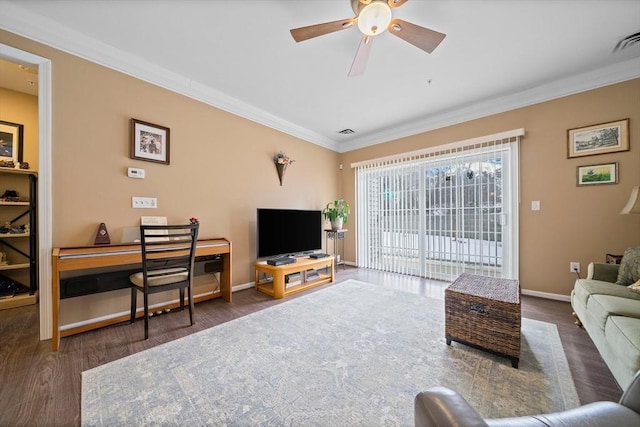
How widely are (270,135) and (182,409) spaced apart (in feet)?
11.1

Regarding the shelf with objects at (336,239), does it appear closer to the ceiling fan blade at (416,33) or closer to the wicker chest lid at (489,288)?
→ the wicker chest lid at (489,288)

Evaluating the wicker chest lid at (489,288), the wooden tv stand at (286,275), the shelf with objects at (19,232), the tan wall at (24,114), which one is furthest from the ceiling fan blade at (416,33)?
the tan wall at (24,114)

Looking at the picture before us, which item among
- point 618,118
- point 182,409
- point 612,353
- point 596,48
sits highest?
point 596,48

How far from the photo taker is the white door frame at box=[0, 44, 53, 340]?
1938 mm

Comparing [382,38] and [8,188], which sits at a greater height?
[382,38]

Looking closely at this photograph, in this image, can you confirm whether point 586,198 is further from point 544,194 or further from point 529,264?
point 529,264

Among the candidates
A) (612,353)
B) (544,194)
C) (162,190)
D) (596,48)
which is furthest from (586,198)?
(162,190)

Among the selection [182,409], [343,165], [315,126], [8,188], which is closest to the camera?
[182,409]

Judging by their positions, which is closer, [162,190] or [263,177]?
[162,190]

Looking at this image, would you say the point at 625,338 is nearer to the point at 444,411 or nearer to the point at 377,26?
the point at 444,411

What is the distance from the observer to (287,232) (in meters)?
3.50

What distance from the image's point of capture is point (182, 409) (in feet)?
4.11

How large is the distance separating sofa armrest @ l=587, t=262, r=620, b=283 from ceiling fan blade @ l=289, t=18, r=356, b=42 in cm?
299

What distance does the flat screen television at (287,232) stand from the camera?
3.22m
